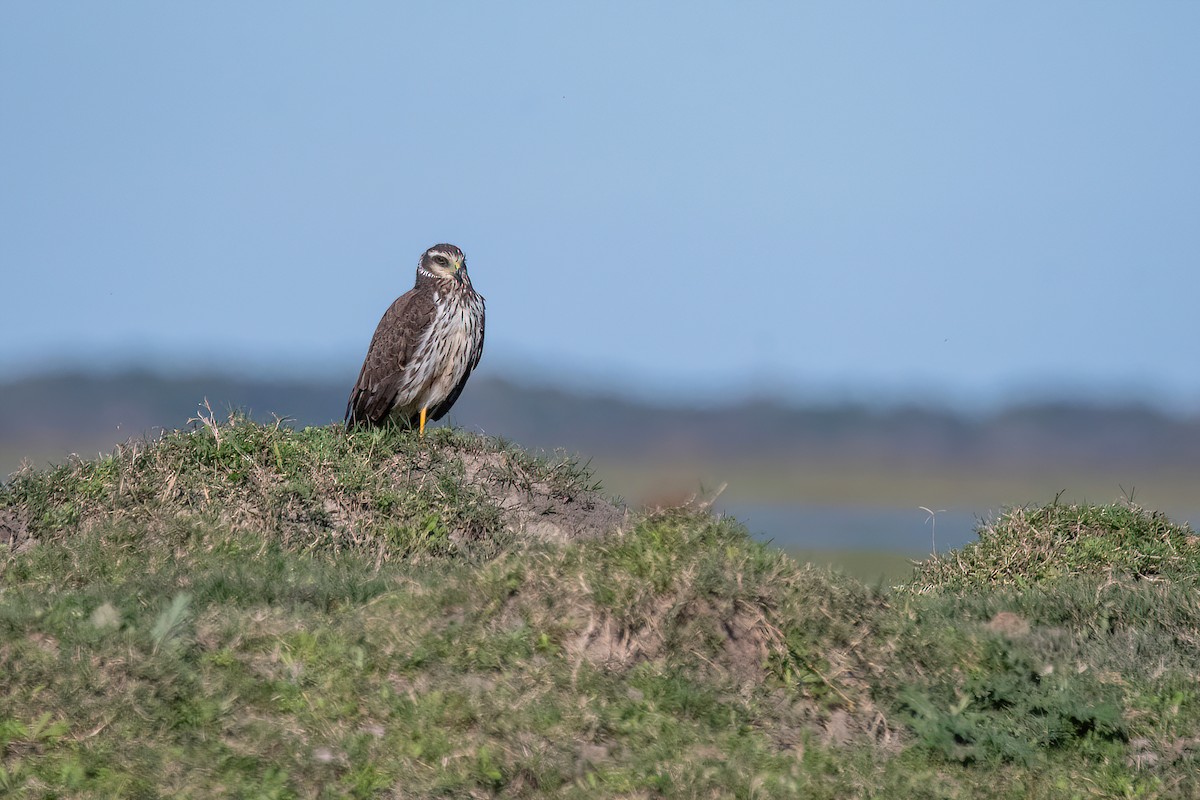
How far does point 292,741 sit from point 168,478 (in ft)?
14.1

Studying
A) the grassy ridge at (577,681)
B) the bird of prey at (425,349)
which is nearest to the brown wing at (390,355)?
the bird of prey at (425,349)

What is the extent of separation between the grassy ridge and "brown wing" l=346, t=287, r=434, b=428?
3.82 metres

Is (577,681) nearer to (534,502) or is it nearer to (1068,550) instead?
(534,502)

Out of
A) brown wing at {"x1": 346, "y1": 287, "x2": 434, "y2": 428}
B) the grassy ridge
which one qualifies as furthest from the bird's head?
the grassy ridge

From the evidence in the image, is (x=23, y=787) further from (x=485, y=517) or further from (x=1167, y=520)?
(x=1167, y=520)

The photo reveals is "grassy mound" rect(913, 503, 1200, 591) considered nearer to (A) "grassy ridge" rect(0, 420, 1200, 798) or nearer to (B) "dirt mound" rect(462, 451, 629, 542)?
(A) "grassy ridge" rect(0, 420, 1200, 798)

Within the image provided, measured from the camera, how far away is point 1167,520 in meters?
10.2

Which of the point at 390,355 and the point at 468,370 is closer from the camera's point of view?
the point at 390,355

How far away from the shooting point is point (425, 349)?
11273 mm

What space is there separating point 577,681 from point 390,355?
621cm

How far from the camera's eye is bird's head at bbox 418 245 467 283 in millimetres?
11609

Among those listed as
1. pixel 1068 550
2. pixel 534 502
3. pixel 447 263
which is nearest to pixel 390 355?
pixel 447 263

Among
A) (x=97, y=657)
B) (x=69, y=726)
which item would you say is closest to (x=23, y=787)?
(x=69, y=726)

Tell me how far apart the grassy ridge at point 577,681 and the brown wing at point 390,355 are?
382cm
